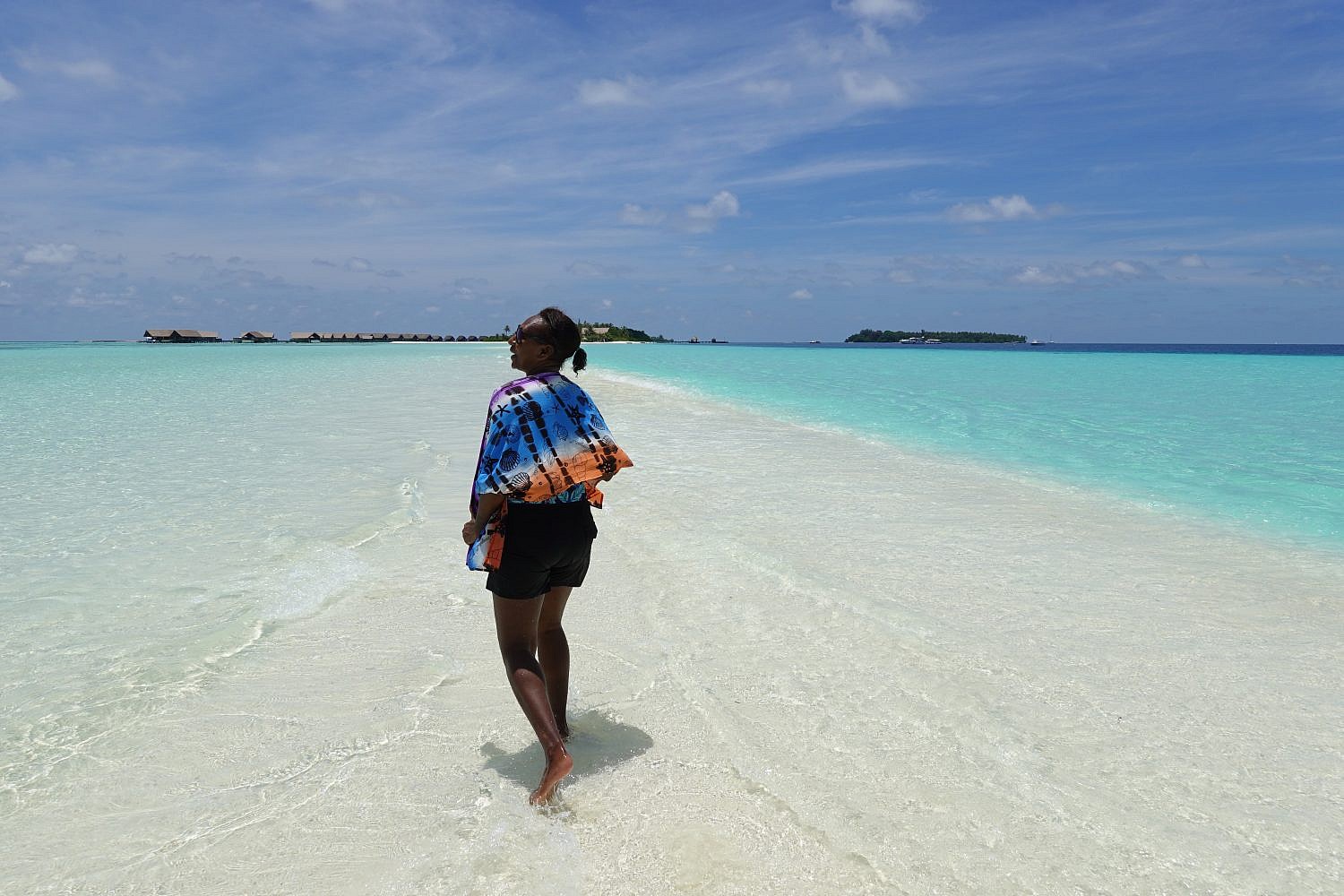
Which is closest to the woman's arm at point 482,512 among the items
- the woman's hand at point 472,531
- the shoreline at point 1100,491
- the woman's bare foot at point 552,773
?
the woman's hand at point 472,531

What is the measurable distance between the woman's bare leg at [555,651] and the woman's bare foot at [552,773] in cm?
29

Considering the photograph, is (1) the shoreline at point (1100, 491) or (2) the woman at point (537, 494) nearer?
(2) the woman at point (537, 494)

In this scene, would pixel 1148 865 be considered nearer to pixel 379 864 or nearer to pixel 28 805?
pixel 379 864

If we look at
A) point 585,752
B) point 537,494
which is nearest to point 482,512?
point 537,494

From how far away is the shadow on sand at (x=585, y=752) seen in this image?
3.17m

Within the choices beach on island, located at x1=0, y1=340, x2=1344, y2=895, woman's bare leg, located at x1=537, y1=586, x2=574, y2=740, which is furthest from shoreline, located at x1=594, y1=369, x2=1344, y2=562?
woman's bare leg, located at x1=537, y1=586, x2=574, y2=740

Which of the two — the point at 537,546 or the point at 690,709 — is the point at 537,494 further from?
the point at 690,709

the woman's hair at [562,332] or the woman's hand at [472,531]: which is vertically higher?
the woman's hair at [562,332]

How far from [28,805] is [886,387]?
102 feet

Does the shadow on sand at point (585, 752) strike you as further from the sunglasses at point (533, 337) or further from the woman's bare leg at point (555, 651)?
the sunglasses at point (533, 337)

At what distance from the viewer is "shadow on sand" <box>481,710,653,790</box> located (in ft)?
10.4

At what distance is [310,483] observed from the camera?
895 centimetres

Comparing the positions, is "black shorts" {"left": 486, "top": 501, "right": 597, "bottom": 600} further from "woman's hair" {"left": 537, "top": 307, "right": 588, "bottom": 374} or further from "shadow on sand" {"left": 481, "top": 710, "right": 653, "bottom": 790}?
"shadow on sand" {"left": 481, "top": 710, "right": 653, "bottom": 790}

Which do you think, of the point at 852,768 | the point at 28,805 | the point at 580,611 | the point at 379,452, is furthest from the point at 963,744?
the point at 379,452
